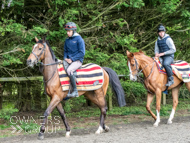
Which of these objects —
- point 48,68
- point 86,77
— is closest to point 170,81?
point 86,77

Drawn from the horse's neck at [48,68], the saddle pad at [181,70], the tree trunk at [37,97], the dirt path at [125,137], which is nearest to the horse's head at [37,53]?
the horse's neck at [48,68]

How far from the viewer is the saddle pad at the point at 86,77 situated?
6.05 m

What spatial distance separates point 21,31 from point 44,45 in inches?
32.1

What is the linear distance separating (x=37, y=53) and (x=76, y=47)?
989 mm

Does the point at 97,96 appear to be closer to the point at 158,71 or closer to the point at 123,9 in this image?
the point at 158,71

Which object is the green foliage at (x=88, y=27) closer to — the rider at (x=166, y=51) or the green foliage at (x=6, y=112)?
the rider at (x=166, y=51)

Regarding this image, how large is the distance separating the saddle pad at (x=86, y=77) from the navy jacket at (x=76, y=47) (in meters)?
0.29

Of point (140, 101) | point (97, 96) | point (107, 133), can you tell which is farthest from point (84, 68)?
point (140, 101)

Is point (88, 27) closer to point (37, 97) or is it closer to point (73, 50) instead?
point (73, 50)

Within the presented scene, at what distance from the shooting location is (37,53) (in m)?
5.75

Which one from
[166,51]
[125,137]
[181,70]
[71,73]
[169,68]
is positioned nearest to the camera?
[125,137]

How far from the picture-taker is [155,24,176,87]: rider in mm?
7636

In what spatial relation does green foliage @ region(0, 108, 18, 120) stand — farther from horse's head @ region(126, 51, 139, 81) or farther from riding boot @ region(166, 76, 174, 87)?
riding boot @ region(166, 76, 174, 87)

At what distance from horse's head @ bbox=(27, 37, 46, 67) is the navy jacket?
26.6 inches
